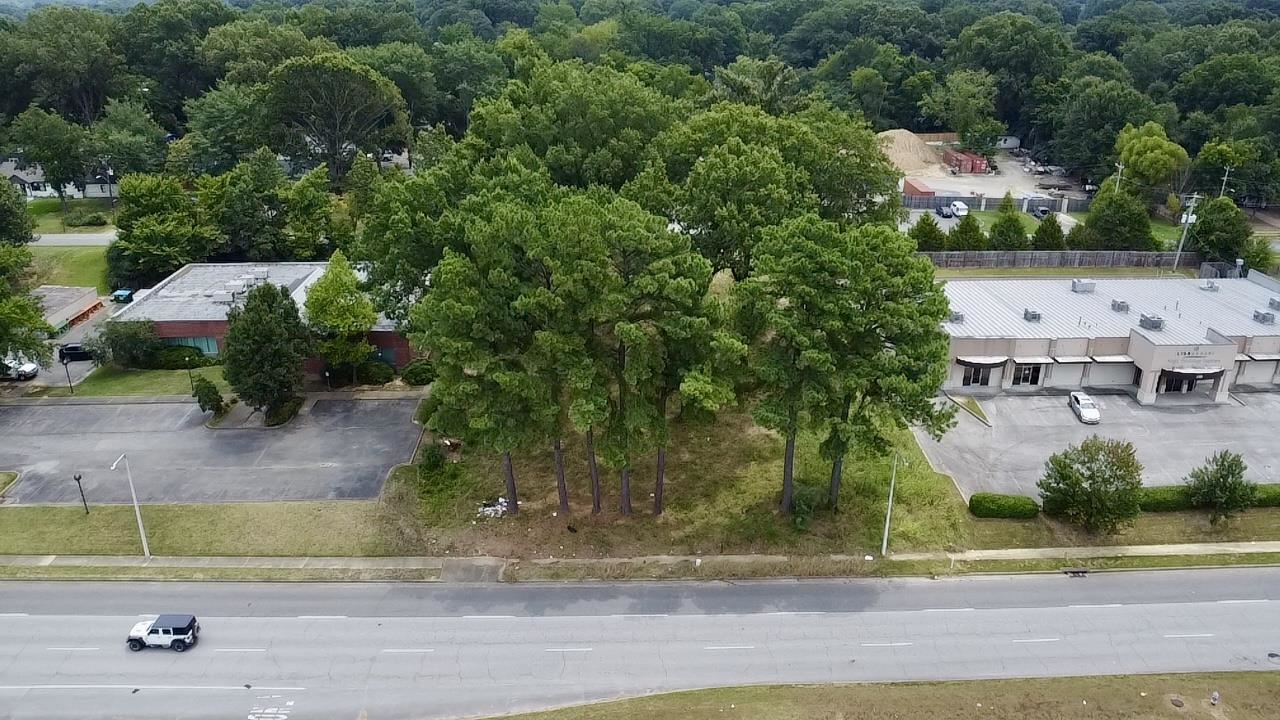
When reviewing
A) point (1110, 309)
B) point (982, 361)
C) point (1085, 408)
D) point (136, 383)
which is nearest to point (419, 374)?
point (136, 383)

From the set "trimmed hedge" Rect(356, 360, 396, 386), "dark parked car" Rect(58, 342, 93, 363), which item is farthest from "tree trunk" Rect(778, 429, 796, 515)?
"dark parked car" Rect(58, 342, 93, 363)

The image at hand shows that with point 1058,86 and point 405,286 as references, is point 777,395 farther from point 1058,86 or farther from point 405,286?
point 1058,86

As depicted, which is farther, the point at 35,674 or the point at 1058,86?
the point at 1058,86

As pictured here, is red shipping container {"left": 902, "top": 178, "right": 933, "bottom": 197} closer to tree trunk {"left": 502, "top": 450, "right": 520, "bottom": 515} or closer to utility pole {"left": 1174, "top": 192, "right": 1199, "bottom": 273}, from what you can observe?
utility pole {"left": 1174, "top": 192, "right": 1199, "bottom": 273}

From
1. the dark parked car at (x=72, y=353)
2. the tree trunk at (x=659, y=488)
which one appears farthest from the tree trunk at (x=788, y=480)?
the dark parked car at (x=72, y=353)

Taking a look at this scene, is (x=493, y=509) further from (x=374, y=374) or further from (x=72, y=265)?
(x=72, y=265)


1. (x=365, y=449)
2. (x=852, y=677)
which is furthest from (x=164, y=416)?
(x=852, y=677)

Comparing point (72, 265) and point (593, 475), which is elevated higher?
point (593, 475)
